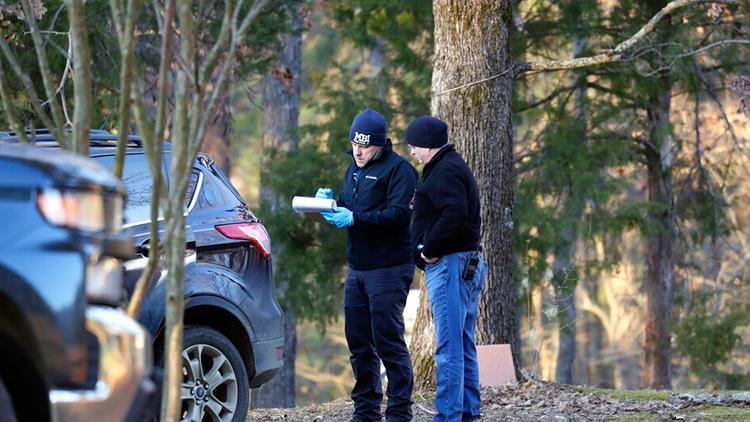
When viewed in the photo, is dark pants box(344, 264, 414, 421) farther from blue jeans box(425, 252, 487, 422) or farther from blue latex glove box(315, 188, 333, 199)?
blue latex glove box(315, 188, 333, 199)

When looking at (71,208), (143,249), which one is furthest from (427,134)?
(71,208)

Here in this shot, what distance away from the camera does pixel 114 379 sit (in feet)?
12.6

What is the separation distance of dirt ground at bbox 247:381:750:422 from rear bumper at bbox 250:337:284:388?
1.43 meters

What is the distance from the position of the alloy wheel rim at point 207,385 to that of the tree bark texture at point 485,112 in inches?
132

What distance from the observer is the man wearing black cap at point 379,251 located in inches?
267

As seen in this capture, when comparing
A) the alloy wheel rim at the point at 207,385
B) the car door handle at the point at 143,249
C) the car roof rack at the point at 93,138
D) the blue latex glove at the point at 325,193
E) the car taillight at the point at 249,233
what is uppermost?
the car roof rack at the point at 93,138

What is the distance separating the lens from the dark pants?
22.3 ft

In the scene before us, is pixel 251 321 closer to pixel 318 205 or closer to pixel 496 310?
pixel 318 205

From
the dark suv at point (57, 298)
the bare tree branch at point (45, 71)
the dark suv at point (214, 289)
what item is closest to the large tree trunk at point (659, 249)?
the dark suv at point (214, 289)

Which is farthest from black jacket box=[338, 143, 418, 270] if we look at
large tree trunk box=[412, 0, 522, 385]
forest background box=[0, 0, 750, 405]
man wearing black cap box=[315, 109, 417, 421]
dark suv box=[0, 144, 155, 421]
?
forest background box=[0, 0, 750, 405]

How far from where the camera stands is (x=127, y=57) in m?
4.37

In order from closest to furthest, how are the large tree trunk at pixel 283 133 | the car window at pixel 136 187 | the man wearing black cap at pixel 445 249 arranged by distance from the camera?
1. the car window at pixel 136 187
2. the man wearing black cap at pixel 445 249
3. the large tree trunk at pixel 283 133

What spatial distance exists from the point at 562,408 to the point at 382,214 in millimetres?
2508

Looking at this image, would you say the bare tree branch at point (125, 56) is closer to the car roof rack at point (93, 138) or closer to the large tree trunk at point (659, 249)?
the car roof rack at point (93, 138)
